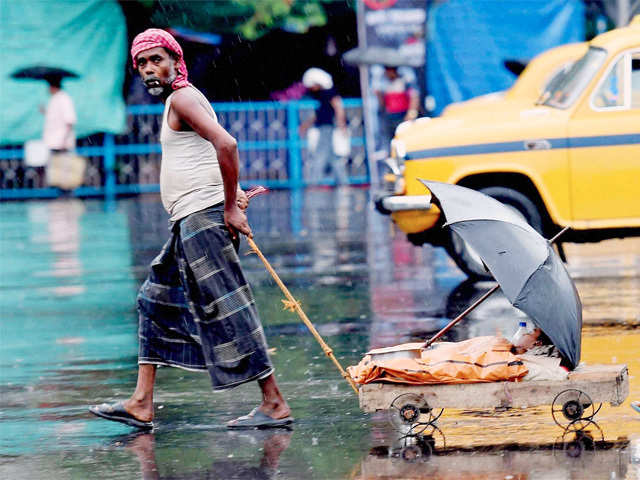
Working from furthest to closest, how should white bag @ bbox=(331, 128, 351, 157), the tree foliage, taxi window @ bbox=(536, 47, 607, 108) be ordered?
white bag @ bbox=(331, 128, 351, 157) < the tree foliage < taxi window @ bbox=(536, 47, 607, 108)

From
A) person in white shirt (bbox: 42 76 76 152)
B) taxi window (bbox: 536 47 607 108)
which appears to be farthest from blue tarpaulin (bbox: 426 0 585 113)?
taxi window (bbox: 536 47 607 108)

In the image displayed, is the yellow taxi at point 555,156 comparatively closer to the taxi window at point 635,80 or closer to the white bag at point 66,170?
the taxi window at point 635,80

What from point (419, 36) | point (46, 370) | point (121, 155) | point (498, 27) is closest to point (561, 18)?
point (498, 27)

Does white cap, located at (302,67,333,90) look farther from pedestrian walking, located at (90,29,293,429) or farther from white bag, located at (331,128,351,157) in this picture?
pedestrian walking, located at (90,29,293,429)

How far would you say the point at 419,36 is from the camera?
23094 mm

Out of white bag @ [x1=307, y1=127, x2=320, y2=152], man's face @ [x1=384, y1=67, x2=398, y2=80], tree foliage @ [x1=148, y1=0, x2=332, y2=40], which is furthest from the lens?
white bag @ [x1=307, y1=127, x2=320, y2=152]

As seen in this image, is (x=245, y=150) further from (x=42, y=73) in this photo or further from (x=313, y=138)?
(x=42, y=73)

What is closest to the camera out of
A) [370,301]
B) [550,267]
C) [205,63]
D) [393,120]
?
[550,267]

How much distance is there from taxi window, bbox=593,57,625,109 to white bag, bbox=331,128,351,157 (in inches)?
497

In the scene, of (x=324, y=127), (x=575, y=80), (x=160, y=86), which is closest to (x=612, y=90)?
(x=575, y=80)

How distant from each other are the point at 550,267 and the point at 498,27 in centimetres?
1829

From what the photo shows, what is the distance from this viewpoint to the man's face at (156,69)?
6.20 meters

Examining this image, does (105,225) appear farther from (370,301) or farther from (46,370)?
(46,370)

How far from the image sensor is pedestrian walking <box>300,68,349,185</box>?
2319 centimetres
